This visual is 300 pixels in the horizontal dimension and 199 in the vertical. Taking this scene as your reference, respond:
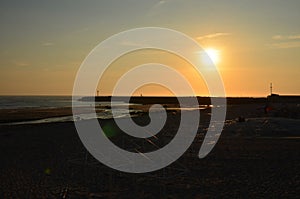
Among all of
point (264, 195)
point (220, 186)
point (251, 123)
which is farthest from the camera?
point (251, 123)

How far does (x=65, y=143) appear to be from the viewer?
22359mm

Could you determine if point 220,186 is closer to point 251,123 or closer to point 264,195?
point 264,195

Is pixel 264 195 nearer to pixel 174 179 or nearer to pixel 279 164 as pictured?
pixel 174 179

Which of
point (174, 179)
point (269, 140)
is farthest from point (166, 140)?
point (174, 179)

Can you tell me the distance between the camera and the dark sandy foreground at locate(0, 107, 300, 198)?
1090 centimetres

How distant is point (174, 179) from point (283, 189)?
3.83 meters

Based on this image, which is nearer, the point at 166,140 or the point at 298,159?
the point at 298,159

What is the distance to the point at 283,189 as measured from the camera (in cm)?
1087

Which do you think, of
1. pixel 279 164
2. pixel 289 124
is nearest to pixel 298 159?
pixel 279 164

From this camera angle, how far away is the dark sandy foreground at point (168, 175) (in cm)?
1090

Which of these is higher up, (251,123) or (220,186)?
(251,123)

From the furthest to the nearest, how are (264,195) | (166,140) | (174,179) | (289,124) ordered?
(289,124), (166,140), (174,179), (264,195)

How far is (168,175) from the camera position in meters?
13.2

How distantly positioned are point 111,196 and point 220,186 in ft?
12.3
